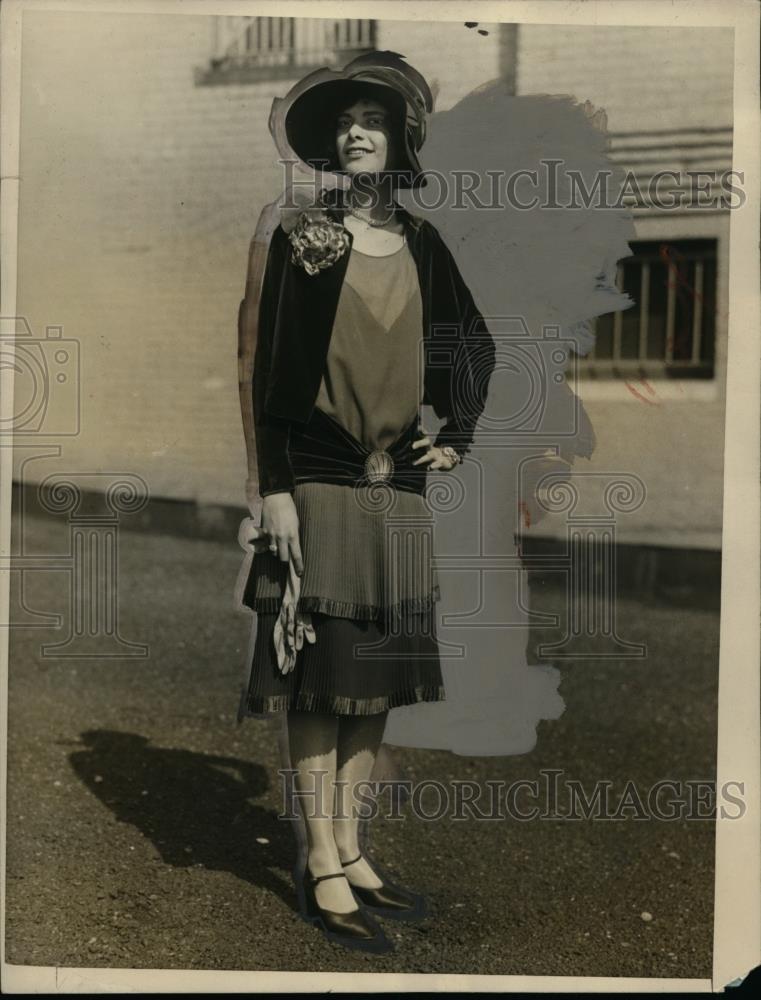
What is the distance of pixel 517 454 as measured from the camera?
3266mm

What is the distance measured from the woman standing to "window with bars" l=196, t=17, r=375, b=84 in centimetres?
8

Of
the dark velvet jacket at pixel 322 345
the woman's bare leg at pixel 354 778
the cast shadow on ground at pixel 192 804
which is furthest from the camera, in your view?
the cast shadow on ground at pixel 192 804

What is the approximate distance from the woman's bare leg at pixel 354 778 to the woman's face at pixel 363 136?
4.86 feet

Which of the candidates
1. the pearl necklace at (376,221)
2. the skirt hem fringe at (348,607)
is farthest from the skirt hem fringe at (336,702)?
Answer: the pearl necklace at (376,221)

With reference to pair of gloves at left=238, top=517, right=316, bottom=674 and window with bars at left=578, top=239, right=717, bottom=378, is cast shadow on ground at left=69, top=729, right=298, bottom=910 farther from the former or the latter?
window with bars at left=578, top=239, right=717, bottom=378

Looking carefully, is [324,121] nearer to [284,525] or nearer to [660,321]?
[284,525]

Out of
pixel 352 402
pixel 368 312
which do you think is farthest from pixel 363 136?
pixel 352 402

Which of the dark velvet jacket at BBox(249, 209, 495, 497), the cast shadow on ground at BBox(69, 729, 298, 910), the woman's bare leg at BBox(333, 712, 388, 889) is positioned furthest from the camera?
the cast shadow on ground at BBox(69, 729, 298, 910)

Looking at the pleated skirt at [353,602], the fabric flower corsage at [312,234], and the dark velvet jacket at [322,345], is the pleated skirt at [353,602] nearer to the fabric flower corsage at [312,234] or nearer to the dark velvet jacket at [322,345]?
the dark velvet jacket at [322,345]

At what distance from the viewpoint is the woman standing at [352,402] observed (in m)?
3.15

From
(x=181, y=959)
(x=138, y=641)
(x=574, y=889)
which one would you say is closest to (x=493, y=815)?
(x=574, y=889)

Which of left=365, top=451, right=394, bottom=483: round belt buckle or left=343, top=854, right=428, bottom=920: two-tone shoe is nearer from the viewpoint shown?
left=365, top=451, right=394, bottom=483: round belt buckle

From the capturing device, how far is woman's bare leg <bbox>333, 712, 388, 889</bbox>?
3.26 meters

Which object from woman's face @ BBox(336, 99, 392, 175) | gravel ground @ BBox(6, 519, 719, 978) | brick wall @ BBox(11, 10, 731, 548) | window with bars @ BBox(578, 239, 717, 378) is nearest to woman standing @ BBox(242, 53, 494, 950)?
woman's face @ BBox(336, 99, 392, 175)
